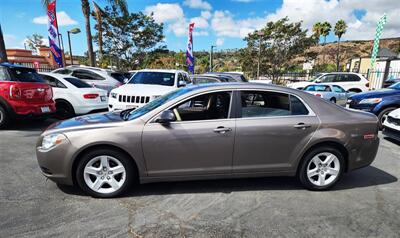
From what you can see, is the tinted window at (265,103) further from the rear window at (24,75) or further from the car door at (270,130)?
the rear window at (24,75)

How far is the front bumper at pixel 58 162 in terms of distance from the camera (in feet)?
10.5

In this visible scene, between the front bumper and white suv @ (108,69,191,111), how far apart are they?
3.71m

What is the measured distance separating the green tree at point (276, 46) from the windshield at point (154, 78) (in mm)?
17343

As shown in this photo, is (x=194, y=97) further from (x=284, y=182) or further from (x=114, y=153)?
(x=284, y=182)

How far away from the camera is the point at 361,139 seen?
12.1ft

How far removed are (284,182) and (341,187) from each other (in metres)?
0.82

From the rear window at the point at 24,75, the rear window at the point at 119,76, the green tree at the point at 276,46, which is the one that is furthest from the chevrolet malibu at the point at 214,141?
the green tree at the point at 276,46

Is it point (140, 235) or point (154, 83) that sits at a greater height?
point (154, 83)

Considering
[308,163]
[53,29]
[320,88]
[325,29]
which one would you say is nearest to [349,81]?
[320,88]

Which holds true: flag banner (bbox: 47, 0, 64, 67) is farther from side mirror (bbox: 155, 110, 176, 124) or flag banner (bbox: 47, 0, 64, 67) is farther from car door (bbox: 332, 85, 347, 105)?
car door (bbox: 332, 85, 347, 105)

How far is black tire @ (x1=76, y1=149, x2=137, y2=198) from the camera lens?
3243mm

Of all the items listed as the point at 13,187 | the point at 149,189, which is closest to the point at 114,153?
the point at 149,189

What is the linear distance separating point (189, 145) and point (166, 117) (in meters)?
0.46

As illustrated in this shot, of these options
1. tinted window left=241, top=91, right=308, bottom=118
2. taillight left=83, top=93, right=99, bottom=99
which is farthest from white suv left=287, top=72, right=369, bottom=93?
tinted window left=241, top=91, right=308, bottom=118
